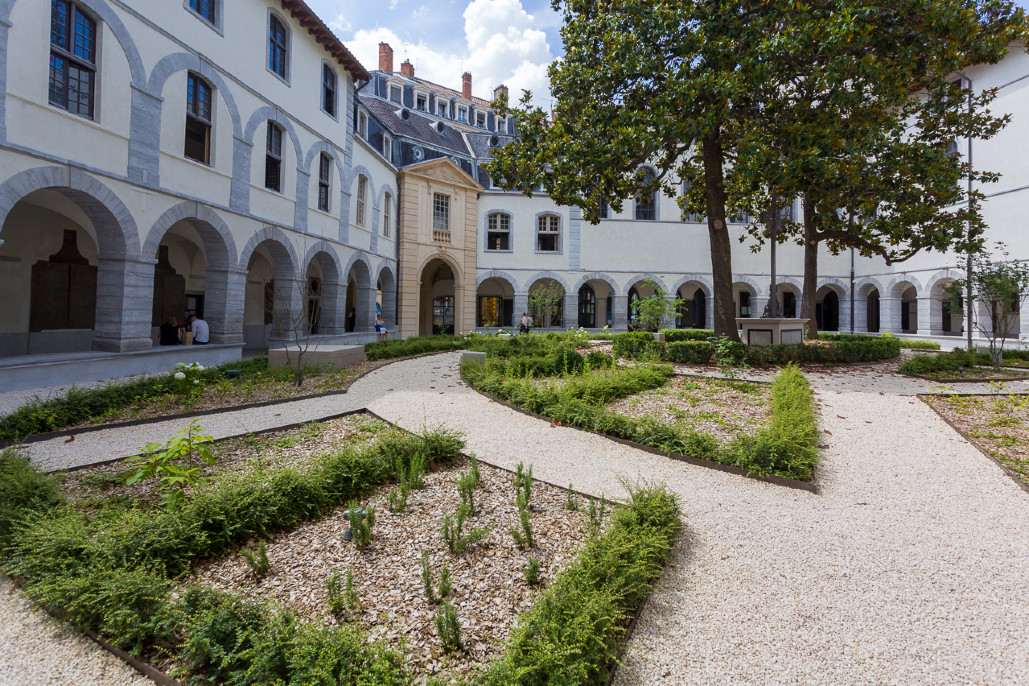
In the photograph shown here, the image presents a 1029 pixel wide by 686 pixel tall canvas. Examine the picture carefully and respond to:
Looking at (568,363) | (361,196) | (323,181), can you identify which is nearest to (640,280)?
(361,196)

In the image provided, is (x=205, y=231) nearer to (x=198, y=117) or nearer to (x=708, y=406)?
(x=198, y=117)

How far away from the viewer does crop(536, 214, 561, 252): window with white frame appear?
27031 mm

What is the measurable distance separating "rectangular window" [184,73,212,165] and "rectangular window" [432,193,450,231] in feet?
40.1

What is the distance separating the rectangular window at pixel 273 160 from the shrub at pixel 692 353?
1270 centimetres

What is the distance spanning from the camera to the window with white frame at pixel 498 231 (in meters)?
26.6

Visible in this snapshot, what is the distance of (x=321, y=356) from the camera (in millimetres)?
11422

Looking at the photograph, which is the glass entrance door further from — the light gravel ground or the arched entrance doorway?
the light gravel ground

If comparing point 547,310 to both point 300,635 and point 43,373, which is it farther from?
point 300,635

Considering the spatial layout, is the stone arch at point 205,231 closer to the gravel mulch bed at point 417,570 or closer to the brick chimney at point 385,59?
the gravel mulch bed at point 417,570

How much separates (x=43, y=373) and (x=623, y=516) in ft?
35.1

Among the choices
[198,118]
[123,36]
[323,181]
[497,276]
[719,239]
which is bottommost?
[719,239]

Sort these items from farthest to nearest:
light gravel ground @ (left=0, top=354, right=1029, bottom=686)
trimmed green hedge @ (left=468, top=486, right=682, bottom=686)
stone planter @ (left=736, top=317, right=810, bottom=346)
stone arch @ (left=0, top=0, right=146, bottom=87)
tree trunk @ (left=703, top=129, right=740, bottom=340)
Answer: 1. stone planter @ (left=736, top=317, right=810, bottom=346)
2. tree trunk @ (left=703, top=129, right=740, bottom=340)
3. stone arch @ (left=0, top=0, right=146, bottom=87)
4. light gravel ground @ (left=0, top=354, right=1029, bottom=686)
5. trimmed green hedge @ (left=468, top=486, right=682, bottom=686)

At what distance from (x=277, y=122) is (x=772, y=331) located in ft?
52.9

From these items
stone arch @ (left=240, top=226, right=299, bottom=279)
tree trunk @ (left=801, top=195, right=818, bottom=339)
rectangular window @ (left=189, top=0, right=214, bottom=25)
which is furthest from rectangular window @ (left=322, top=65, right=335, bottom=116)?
tree trunk @ (left=801, top=195, right=818, bottom=339)
